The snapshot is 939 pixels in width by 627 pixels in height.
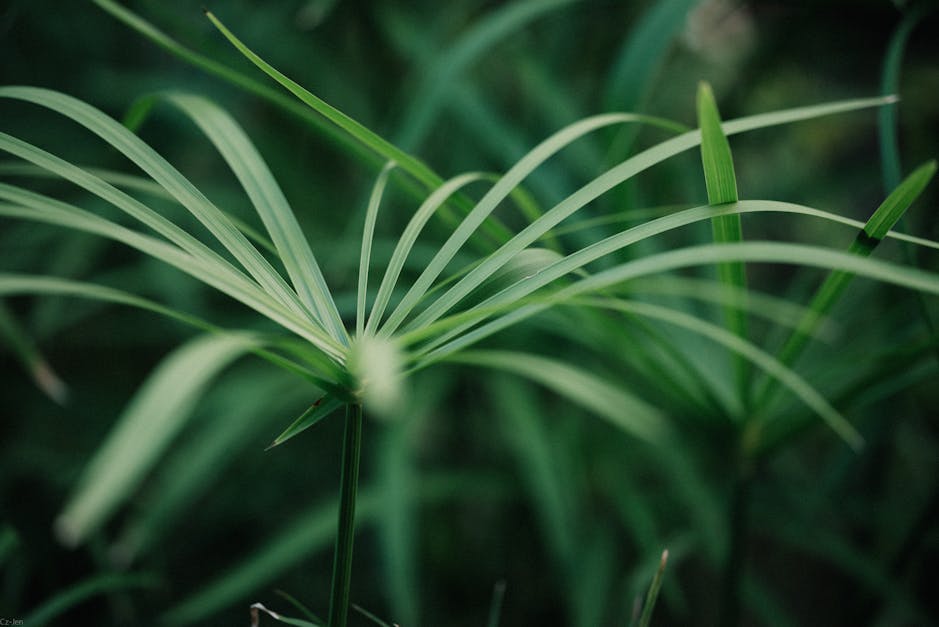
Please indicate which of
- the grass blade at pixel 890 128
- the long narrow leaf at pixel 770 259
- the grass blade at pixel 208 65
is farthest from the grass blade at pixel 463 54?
the long narrow leaf at pixel 770 259

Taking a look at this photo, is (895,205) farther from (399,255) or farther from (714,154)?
(399,255)

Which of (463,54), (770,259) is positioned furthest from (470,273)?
(463,54)

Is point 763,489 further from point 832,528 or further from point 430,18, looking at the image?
point 430,18

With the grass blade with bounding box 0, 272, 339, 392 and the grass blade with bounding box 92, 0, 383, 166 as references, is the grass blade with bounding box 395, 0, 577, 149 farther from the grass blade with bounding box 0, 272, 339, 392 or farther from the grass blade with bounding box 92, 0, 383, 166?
the grass blade with bounding box 0, 272, 339, 392

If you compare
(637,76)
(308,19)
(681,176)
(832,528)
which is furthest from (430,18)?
(832,528)

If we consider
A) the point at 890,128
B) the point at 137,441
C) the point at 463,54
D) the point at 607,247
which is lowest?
the point at 137,441

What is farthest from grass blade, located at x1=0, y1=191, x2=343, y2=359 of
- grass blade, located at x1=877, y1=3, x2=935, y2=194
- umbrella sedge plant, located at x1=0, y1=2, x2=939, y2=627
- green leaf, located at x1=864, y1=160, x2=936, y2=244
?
grass blade, located at x1=877, y1=3, x2=935, y2=194

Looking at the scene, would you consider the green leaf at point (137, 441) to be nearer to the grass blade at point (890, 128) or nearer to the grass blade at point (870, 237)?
the grass blade at point (870, 237)

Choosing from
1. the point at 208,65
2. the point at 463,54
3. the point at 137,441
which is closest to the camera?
the point at 137,441
